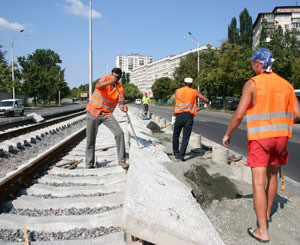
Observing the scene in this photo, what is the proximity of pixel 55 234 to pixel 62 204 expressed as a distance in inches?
27.0

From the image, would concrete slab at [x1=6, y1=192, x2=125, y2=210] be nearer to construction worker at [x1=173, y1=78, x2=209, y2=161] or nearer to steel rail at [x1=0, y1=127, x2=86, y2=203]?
steel rail at [x1=0, y1=127, x2=86, y2=203]

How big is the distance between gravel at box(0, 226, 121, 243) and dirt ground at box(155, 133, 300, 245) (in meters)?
1.25

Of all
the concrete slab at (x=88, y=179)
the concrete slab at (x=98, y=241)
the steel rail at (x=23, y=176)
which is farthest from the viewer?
the concrete slab at (x=88, y=179)

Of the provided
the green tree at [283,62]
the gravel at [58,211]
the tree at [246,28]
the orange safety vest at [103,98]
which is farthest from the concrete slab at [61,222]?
the tree at [246,28]

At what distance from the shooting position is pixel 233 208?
3.46 metres

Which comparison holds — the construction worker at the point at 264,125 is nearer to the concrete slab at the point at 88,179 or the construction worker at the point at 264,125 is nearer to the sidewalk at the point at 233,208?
the sidewalk at the point at 233,208

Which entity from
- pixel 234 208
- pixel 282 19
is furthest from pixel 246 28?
pixel 234 208

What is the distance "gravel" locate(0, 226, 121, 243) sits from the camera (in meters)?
2.82

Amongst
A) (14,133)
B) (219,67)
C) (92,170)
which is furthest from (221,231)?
(219,67)

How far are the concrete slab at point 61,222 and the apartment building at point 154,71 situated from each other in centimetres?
11357

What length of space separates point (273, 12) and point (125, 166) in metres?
95.1

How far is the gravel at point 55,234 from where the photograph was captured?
282cm

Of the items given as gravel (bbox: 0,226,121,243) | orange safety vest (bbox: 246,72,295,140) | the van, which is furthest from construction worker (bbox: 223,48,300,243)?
the van

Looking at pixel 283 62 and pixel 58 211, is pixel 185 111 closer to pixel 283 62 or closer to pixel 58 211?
pixel 58 211
